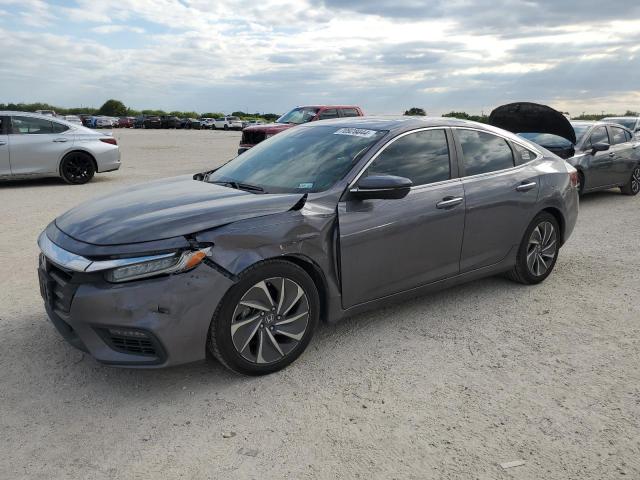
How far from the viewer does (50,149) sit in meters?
11.8

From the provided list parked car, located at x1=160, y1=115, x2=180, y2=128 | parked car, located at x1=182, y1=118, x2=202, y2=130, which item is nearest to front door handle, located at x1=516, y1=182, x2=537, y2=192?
parked car, located at x1=160, y1=115, x2=180, y2=128

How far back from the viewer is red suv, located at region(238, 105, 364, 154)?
51.5 ft

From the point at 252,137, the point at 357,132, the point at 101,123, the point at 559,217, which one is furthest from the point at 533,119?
the point at 101,123

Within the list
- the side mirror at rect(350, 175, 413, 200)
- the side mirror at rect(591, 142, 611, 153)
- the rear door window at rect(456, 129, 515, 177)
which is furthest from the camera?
the side mirror at rect(591, 142, 611, 153)

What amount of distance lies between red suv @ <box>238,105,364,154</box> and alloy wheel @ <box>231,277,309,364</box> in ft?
40.7

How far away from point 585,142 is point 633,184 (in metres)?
2.12

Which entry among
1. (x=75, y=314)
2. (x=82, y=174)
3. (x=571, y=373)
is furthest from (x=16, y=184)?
(x=571, y=373)

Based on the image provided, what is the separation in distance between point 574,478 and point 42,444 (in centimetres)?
257

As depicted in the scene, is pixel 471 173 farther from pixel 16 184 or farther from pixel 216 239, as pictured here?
pixel 16 184

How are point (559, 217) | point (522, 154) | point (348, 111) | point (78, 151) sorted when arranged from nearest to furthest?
point (522, 154) < point (559, 217) < point (78, 151) < point (348, 111)

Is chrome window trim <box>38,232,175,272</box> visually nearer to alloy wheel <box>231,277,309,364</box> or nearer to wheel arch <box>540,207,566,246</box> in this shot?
alloy wheel <box>231,277,309,364</box>

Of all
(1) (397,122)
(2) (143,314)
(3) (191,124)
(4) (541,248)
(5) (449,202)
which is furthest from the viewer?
(3) (191,124)

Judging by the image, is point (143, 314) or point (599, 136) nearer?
point (143, 314)

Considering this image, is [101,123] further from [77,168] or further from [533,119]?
[533,119]
